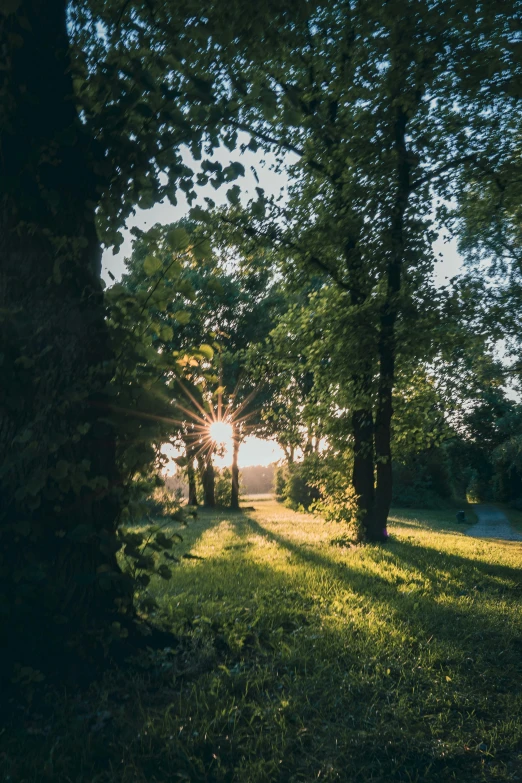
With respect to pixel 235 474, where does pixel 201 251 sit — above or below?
above

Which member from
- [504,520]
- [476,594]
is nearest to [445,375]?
[476,594]

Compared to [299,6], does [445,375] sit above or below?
below

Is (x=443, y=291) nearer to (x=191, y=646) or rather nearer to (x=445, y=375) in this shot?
(x=445, y=375)

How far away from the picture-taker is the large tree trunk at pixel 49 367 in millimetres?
3449

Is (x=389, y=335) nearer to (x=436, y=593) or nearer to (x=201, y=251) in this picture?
(x=436, y=593)

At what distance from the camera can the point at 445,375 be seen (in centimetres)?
1337

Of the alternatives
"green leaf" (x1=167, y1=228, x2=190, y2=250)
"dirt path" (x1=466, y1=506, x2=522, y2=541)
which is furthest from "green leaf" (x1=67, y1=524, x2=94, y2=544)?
"dirt path" (x1=466, y1=506, x2=522, y2=541)

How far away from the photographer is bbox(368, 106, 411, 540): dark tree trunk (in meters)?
10.3

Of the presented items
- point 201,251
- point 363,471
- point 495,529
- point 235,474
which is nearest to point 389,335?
point 363,471

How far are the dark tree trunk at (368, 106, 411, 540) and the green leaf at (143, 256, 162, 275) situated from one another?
7.42 meters

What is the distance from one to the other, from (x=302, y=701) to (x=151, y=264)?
10.9 feet

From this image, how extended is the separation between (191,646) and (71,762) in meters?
1.62

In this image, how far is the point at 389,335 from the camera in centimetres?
1094

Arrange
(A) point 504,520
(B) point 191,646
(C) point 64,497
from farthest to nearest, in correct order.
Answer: (A) point 504,520 < (B) point 191,646 < (C) point 64,497
